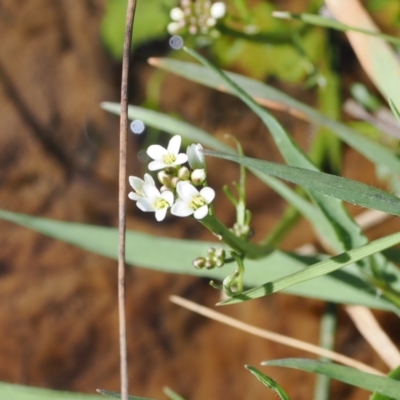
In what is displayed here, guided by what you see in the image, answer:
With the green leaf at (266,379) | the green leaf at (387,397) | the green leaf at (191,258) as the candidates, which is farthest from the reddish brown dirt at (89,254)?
the green leaf at (266,379)

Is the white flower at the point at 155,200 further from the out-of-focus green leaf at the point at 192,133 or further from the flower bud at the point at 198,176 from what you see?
the out-of-focus green leaf at the point at 192,133

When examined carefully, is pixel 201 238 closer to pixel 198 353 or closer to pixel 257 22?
pixel 198 353

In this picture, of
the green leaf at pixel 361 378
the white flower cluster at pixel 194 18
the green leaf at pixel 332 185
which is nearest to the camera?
the green leaf at pixel 332 185

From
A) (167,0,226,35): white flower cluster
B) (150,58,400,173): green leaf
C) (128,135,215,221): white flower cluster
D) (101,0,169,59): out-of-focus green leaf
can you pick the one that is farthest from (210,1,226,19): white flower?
(128,135,215,221): white flower cluster

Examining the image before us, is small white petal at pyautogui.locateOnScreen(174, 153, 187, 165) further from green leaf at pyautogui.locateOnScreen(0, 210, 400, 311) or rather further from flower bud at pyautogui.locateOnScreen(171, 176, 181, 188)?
green leaf at pyautogui.locateOnScreen(0, 210, 400, 311)

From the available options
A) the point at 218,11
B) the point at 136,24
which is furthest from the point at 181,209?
the point at 136,24

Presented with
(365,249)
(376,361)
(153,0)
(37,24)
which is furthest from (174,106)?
(365,249)
